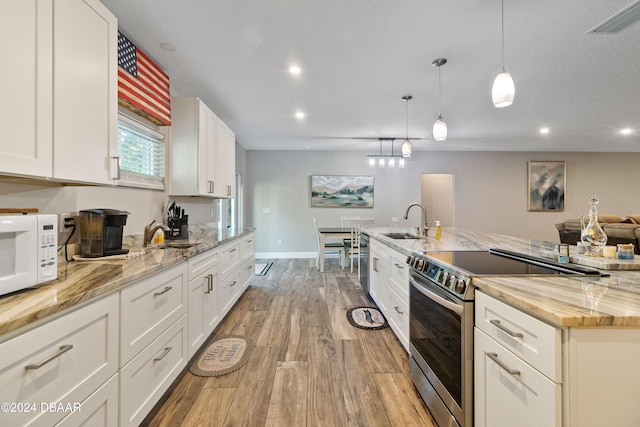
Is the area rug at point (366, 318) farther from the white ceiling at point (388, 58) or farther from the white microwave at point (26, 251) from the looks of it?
the white ceiling at point (388, 58)

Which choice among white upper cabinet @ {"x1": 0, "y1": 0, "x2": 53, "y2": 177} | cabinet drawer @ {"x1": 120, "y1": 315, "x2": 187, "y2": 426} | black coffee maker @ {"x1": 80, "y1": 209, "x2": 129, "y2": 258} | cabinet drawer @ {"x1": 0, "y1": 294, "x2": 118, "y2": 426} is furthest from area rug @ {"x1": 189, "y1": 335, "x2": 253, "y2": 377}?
white upper cabinet @ {"x1": 0, "y1": 0, "x2": 53, "y2": 177}

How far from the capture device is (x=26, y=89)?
3.51 feet

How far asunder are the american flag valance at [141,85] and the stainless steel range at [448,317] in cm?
240

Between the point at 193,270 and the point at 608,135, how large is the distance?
7321 mm

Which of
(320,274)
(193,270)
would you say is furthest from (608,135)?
(193,270)

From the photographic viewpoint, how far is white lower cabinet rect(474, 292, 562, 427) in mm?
805

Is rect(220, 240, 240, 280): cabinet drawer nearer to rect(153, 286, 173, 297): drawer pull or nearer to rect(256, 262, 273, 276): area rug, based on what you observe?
rect(153, 286, 173, 297): drawer pull

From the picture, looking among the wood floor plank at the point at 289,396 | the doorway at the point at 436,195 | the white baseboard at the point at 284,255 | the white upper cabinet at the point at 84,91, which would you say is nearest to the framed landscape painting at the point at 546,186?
the doorway at the point at 436,195

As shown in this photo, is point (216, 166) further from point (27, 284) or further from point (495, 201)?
point (495, 201)

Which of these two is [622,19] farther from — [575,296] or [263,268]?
[263,268]

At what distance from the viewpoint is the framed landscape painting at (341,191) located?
6312 millimetres

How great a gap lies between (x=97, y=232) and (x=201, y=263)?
2.22ft

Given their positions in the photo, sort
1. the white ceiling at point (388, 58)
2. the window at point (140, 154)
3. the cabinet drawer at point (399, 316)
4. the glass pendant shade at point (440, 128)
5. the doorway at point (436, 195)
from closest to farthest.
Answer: the white ceiling at point (388, 58) < the cabinet drawer at point (399, 316) < the window at point (140, 154) < the glass pendant shade at point (440, 128) < the doorway at point (436, 195)

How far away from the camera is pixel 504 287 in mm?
1026
